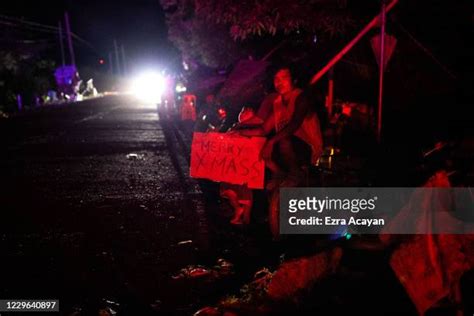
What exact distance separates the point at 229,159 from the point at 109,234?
1686 mm

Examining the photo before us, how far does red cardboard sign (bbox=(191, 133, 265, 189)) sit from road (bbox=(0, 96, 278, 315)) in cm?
70

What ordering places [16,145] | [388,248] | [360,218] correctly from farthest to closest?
[16,145]
[360,218]
[388,248]

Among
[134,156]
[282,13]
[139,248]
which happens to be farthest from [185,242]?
[134,156]

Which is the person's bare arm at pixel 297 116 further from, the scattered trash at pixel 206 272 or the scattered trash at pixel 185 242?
the scattered trash at pixel 185 242

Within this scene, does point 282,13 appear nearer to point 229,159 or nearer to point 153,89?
point 229,159

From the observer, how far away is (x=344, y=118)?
9.26 metres

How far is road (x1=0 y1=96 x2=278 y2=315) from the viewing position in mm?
4207

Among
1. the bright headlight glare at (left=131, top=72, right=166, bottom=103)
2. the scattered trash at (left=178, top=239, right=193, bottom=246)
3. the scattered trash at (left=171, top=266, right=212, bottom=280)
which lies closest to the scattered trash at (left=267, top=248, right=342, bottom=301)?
the scattered trash at (left=171, top=266, right=212, bottom=280)

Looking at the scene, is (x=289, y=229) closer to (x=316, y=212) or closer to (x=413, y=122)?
(x=316, y=212)

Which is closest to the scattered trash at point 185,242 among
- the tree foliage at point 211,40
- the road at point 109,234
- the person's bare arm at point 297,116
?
the road at point 109,234

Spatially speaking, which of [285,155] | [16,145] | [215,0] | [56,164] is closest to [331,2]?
[215,0]

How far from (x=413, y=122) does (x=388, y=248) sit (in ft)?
18.3

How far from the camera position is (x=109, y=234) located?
5812 millimetres

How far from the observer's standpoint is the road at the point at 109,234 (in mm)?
4207
